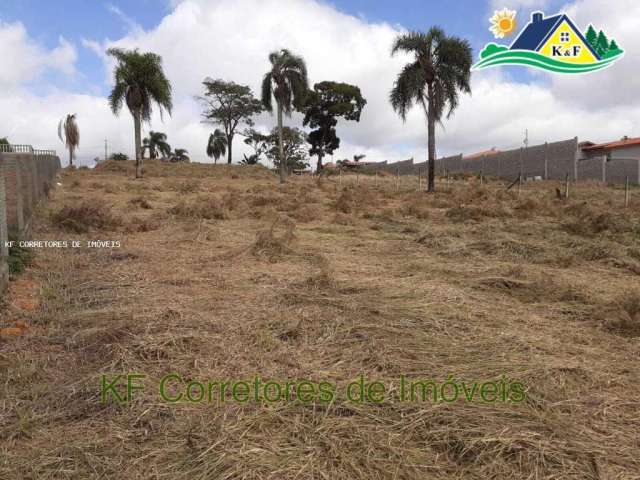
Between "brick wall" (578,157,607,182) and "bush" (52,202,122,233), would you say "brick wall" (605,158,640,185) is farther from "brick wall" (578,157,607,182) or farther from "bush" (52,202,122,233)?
"bush" (52,202,122,233)

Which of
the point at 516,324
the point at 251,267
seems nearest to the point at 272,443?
the point at 516,324

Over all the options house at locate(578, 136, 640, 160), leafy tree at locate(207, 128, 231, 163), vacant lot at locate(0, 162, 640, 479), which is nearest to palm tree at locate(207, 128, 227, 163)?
leafy tree at locate(207, 128, 231, 163)

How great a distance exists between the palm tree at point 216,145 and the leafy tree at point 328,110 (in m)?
12.6

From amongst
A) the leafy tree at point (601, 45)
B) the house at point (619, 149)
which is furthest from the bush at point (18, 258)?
the house at point (619, 149)

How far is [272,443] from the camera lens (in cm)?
223

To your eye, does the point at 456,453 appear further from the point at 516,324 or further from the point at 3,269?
the point at 3,269

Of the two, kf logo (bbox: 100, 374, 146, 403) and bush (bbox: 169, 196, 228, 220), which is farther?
bush (bbox: 169, 196, 228, 220)

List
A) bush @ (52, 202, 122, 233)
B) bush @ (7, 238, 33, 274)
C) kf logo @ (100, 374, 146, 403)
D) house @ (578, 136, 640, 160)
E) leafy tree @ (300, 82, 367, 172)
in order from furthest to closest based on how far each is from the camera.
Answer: leafy tree @ (300, 82, 367, 172), house @ (578, 136, 640, 160), bush @ (52, 202, 122, 233), bush @ (7, 238, 33, 274), kf logo @ (100, 374, 146, 403)

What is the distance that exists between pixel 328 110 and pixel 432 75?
28809 mm

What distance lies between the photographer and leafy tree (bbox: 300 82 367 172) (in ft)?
155

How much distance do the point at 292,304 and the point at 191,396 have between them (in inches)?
66.4

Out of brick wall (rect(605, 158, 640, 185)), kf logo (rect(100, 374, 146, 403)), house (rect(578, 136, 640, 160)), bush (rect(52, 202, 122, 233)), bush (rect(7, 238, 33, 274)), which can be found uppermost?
house (rect(578, 136, 640, 160))

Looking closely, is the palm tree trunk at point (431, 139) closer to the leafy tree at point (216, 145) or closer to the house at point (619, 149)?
the house at point (619, 149)

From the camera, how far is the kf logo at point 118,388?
2.60 metres
